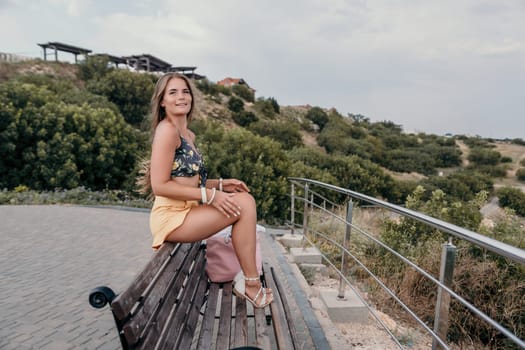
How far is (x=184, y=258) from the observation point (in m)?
2.33

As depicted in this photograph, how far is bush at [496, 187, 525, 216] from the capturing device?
92.2 ft

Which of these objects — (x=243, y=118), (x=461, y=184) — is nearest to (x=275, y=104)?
(x=243, y=118)

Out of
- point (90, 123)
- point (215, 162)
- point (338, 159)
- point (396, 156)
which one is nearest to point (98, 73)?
point (90, 123)

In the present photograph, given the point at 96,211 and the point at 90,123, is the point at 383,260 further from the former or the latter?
the point at 90,123

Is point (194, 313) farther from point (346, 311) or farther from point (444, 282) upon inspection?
point (346, 311)

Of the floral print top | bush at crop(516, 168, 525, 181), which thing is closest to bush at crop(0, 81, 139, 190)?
the floral print top

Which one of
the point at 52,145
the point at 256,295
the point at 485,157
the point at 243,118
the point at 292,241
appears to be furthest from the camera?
the point at 485,157

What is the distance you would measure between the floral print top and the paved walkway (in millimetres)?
1544

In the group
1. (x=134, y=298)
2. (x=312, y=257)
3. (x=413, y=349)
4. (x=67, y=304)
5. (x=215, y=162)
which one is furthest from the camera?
(x=215, y=162)

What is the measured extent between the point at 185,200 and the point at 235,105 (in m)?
40.4

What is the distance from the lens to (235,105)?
4169 centimetres

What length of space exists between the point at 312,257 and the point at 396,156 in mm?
42811

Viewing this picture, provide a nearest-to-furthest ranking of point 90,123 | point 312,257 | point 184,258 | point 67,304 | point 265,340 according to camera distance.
Result: point 265,340
point 184,258
point 67,304
point 312,257
point 90,123

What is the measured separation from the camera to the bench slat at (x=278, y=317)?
187 cm
